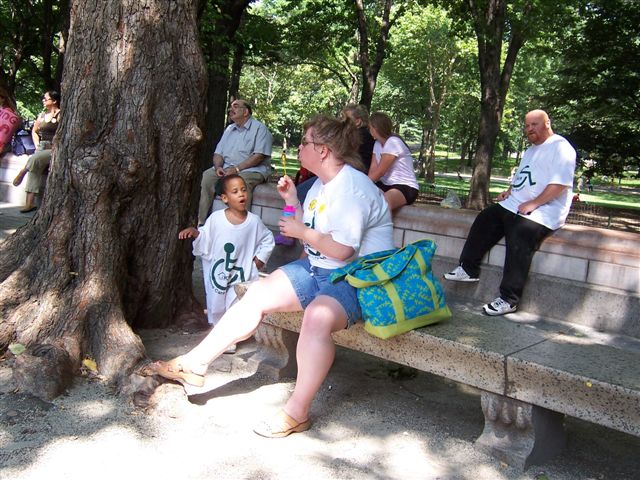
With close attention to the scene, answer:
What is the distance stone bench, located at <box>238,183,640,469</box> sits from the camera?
330 centimetres

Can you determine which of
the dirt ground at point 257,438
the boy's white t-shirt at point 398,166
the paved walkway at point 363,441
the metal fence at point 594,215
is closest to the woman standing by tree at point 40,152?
the boy's white t-shirt at point 398,166

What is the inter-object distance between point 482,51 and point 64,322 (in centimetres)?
1259

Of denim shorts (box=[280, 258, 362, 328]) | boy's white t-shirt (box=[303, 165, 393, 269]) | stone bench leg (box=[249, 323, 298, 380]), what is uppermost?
boy's white t-shirt (box=[303, 165, 393, 269])

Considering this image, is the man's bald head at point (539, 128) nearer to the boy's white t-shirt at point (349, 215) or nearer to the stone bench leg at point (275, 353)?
the boy's white t-shirt at point (349, 215)

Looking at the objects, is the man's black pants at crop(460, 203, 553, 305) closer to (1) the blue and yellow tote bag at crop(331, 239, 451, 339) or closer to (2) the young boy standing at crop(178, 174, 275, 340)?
(1) the blue and yellow tote bag at crop(331, 239, 451, 339)

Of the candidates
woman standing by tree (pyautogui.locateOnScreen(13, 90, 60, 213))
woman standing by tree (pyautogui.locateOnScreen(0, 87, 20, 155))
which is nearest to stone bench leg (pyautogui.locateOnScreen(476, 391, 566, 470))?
woman standing by tree (pyautogui.locateOnScreen(13, 90, 60, 213))

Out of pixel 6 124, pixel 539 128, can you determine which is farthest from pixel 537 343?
pixel 6 124

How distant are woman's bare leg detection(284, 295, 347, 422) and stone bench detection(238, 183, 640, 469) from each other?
423 millimetres

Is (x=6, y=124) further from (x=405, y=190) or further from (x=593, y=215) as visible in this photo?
(x=593, y=215)

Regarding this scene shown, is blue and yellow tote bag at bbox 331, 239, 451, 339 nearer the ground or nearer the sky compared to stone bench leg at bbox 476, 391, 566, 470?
nearer the sky

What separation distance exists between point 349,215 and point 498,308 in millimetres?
1603

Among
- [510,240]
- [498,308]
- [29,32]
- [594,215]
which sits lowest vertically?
[594,215]

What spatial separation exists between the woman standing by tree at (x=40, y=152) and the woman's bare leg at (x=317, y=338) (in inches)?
262

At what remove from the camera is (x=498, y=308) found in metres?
4.80
